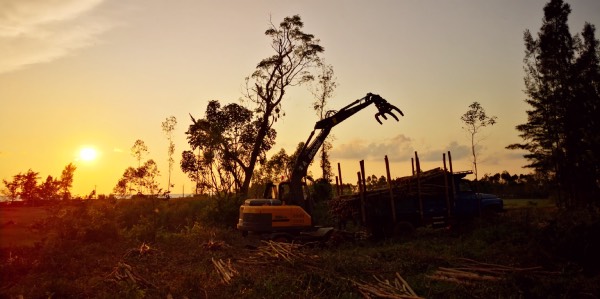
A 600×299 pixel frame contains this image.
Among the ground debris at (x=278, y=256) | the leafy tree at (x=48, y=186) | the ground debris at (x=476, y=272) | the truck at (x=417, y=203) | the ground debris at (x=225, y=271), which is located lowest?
the ground debris at (x=476, y=272)

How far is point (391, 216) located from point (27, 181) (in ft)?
235

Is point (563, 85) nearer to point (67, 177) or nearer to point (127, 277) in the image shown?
point (127, 277)

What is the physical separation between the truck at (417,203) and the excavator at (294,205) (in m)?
2.24

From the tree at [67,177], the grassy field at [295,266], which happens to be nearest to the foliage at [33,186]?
the tree at [67,177]

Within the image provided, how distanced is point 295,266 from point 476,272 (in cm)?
483

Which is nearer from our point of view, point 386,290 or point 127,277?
point 386,290

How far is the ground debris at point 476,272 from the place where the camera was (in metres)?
9.57

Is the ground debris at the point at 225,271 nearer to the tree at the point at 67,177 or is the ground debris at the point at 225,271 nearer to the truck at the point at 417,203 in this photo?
the truck at the point at 417,203

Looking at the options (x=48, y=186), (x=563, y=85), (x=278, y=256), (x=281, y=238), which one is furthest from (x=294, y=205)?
(x=48, y=186)

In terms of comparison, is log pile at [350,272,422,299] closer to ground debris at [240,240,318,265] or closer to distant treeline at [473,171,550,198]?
ground debris at [240,240,318,265]

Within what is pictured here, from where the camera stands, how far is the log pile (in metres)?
8.12

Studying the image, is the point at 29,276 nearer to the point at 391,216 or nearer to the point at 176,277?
the point at 176,277

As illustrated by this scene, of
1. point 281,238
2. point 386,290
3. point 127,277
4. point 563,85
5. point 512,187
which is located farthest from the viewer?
point 512,187

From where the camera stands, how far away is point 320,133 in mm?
18828
